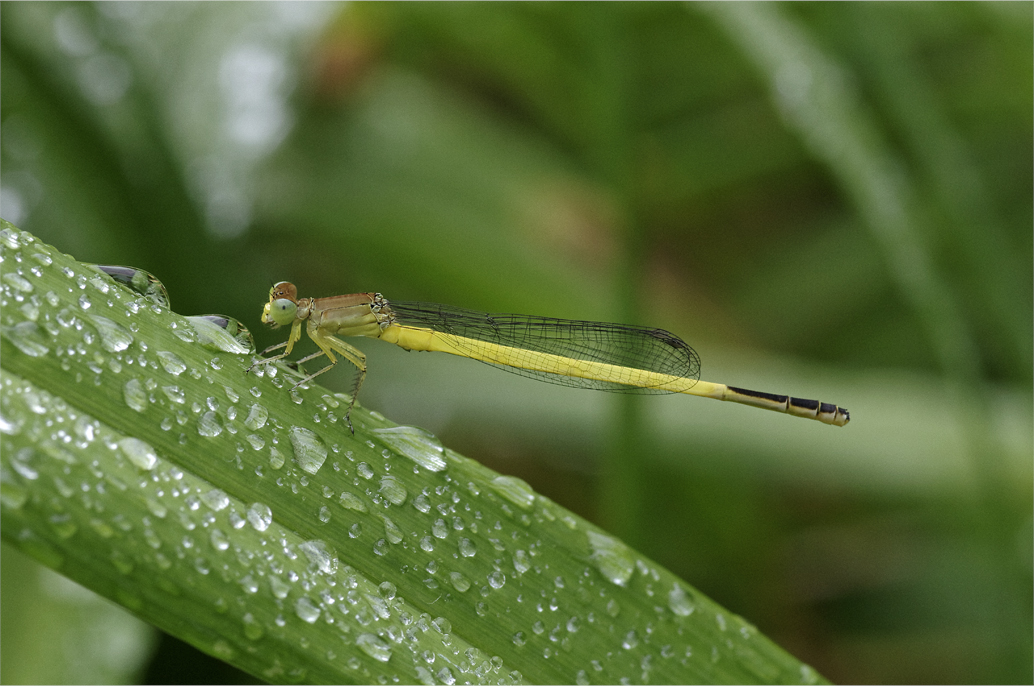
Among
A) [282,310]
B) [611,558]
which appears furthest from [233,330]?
[282,310]

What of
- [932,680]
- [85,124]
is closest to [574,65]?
[85,124]

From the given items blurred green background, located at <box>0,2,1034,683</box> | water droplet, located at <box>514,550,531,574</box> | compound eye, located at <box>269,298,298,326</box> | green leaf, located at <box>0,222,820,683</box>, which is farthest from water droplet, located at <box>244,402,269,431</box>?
blurred green background, located at <box>0,2,1034,683</box>

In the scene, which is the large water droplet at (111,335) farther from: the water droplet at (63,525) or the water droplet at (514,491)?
the water droplet at (514,491)

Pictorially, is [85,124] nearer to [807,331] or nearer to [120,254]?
[120,254]

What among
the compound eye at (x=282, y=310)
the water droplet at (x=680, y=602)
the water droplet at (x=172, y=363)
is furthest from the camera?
the compound eye at (x=282, y=310)

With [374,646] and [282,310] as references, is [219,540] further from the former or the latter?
[282,310]

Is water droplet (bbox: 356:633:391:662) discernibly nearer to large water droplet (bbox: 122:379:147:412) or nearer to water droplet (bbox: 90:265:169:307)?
large water droplet (bbox: 122:379:147:412)

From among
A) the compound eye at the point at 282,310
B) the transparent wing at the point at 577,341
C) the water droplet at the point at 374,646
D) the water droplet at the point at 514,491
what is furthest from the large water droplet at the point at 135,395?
the transparent wing at the point at 577,341
